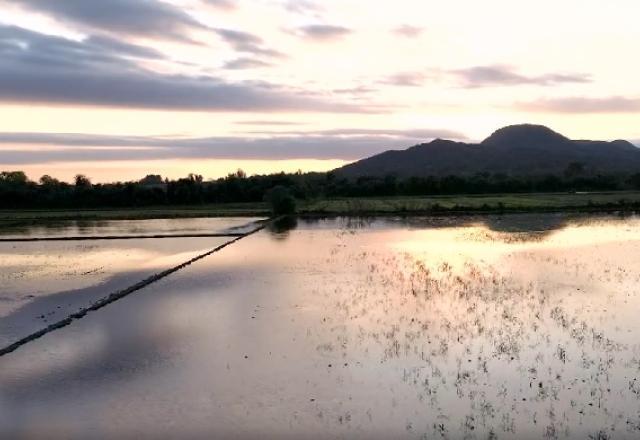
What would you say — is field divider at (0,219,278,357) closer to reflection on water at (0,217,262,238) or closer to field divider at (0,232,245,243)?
field divider at (0,232,245,243)

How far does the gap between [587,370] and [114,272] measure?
13.2m

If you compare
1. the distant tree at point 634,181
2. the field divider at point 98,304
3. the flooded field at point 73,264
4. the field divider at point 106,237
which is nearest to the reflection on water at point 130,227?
the flooded field at point 73,264

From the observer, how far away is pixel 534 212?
35.0 m

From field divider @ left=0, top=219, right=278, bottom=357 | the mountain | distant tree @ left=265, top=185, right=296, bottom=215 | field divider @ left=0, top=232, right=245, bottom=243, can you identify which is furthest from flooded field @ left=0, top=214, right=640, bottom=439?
the mountain

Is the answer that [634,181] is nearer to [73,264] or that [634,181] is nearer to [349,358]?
[73,264]

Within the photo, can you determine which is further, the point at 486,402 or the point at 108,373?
the point at 108,373

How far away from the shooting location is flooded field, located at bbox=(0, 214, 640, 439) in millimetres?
6383

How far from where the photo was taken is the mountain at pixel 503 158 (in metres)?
115

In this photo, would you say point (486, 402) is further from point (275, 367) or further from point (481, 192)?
point (481, 192)

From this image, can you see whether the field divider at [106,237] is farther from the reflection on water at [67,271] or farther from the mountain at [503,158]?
the mountain at [503,158]

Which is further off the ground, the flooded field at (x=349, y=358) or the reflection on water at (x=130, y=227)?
the reflection on water at (x=130, y=227)

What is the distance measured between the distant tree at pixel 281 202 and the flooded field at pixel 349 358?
22.0 m

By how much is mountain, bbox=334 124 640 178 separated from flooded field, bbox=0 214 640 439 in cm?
9651

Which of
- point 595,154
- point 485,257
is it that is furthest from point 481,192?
point 595,154
